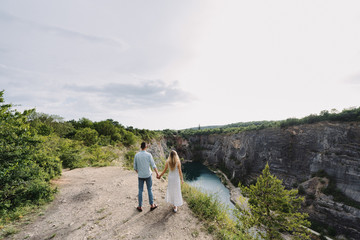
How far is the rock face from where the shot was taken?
73.0ft

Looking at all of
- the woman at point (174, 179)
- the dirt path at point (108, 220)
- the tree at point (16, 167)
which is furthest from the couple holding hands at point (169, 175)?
the tree at point (16, 167)

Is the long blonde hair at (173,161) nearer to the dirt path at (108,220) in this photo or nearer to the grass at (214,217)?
the dirt path at (108,220)

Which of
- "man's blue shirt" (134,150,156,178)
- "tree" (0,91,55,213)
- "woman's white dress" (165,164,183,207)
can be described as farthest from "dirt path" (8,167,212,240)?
"man's blue shirt" (134,150,156,178)

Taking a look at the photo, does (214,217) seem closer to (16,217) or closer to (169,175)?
(169,175)

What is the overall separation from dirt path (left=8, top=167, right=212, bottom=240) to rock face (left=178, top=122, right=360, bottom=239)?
3108 centimetres

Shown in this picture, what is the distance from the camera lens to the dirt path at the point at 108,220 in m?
3.79

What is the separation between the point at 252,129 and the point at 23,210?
48189 millimetres

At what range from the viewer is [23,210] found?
4.67m

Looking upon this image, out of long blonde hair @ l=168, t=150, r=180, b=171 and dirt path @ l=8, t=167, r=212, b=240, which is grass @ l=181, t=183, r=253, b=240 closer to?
dirt path @ l=8, t=167, r=212, b=240

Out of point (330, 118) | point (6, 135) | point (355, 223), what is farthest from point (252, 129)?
point (6, 135)

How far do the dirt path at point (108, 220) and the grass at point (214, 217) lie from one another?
0.89 feet

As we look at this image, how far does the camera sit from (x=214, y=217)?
481cm

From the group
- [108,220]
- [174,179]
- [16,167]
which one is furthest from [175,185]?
[16,167]

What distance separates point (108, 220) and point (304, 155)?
126 feet
